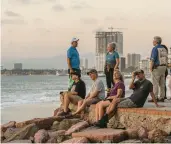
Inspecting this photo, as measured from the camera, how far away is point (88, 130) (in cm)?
966

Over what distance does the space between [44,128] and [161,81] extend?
329 cm

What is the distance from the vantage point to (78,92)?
11.5 meters

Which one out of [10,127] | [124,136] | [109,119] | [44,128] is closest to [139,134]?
[124,136]

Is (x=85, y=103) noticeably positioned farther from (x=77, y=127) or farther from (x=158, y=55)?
(x=158, y=55)

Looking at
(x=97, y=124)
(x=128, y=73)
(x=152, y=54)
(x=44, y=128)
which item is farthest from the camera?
(x=128, y=73)

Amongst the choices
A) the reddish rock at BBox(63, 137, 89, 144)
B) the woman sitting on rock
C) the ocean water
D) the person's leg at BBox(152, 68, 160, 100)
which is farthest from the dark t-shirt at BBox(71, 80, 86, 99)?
the ocean water

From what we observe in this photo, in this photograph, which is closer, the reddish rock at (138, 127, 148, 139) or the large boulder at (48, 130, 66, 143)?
the reddish rock at (138, 127, 148, 139)

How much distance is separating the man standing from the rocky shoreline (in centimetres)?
224

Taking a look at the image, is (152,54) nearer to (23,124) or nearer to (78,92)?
(78,92)

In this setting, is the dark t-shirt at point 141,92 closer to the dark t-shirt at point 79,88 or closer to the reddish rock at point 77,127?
the reddish rock at point 77,127

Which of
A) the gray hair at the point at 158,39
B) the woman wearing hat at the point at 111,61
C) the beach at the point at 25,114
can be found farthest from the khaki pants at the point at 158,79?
the beach at the point at 25,114

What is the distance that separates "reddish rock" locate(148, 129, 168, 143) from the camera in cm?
858

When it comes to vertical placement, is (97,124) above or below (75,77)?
below

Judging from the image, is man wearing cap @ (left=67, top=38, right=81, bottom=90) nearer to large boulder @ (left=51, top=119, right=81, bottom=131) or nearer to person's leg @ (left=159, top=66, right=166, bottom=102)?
large boulder @ (left=51, top=119, right=81, bottom=131)
